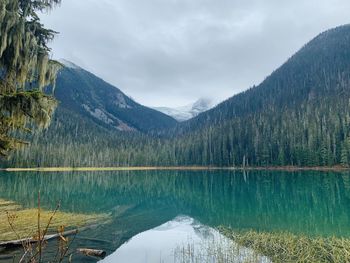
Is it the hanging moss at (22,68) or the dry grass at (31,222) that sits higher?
the hanging moss at (22,68)

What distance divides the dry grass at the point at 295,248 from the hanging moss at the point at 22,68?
11510mm

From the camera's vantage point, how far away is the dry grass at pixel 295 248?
14.5 m

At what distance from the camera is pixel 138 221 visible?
28.3m

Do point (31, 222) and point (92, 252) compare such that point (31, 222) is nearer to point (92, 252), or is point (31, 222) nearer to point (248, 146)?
point (92, 252)

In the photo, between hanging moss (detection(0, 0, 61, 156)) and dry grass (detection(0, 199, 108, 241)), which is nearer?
hanging moss (detection(0, 0, 61, 156))

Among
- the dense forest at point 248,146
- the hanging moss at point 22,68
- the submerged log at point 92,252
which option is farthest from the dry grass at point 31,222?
the dense forest at point 248,146

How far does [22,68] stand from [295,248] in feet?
47.1

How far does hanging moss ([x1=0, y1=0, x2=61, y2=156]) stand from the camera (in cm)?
1106

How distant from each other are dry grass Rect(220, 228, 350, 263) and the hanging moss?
11510 mm

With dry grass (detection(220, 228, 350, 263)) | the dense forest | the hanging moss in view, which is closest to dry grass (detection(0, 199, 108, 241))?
the hanging moss

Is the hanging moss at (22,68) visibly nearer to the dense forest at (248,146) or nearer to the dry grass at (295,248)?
the dry grass at (295,248)

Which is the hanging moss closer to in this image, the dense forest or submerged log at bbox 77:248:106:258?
submerged log at bbox 77:248:106:258

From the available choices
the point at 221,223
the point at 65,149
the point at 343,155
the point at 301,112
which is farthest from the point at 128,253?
the point at 65,149

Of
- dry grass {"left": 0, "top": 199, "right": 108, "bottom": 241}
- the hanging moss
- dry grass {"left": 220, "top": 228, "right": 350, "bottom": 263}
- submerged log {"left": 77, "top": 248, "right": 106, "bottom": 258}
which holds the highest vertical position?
the hanging moss
